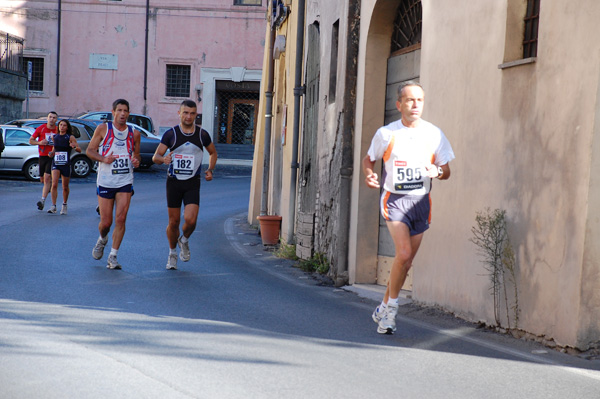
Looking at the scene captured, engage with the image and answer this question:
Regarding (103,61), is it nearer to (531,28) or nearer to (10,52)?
(10,52)

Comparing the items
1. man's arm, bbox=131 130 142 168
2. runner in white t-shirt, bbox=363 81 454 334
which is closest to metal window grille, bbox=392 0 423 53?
man's arm, bbox=131 130 142 168

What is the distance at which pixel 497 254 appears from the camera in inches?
293

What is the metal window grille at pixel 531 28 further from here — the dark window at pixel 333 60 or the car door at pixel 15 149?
the car door at pixel 15 149

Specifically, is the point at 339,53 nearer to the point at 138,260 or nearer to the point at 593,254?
the point at 138,260

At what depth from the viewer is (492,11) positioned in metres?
7.76

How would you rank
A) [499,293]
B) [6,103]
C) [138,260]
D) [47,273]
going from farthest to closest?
[6,103] < [138,260] < [47,273] < [499,293]

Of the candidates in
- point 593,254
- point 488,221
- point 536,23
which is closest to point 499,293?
point 488,221

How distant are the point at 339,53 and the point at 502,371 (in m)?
6.37

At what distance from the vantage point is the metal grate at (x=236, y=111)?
40844mm

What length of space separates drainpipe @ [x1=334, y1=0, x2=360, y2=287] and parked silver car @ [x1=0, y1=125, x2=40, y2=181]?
17.5m

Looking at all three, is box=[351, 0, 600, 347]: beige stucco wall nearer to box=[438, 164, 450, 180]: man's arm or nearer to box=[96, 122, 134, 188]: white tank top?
box=[438, 164, 450, 180]: man's arm

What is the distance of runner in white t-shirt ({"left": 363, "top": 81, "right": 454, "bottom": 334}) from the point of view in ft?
23.2

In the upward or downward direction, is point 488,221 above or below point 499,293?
above

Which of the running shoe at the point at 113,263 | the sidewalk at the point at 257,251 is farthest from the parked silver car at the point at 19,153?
the running shoe at the point at 113,263
